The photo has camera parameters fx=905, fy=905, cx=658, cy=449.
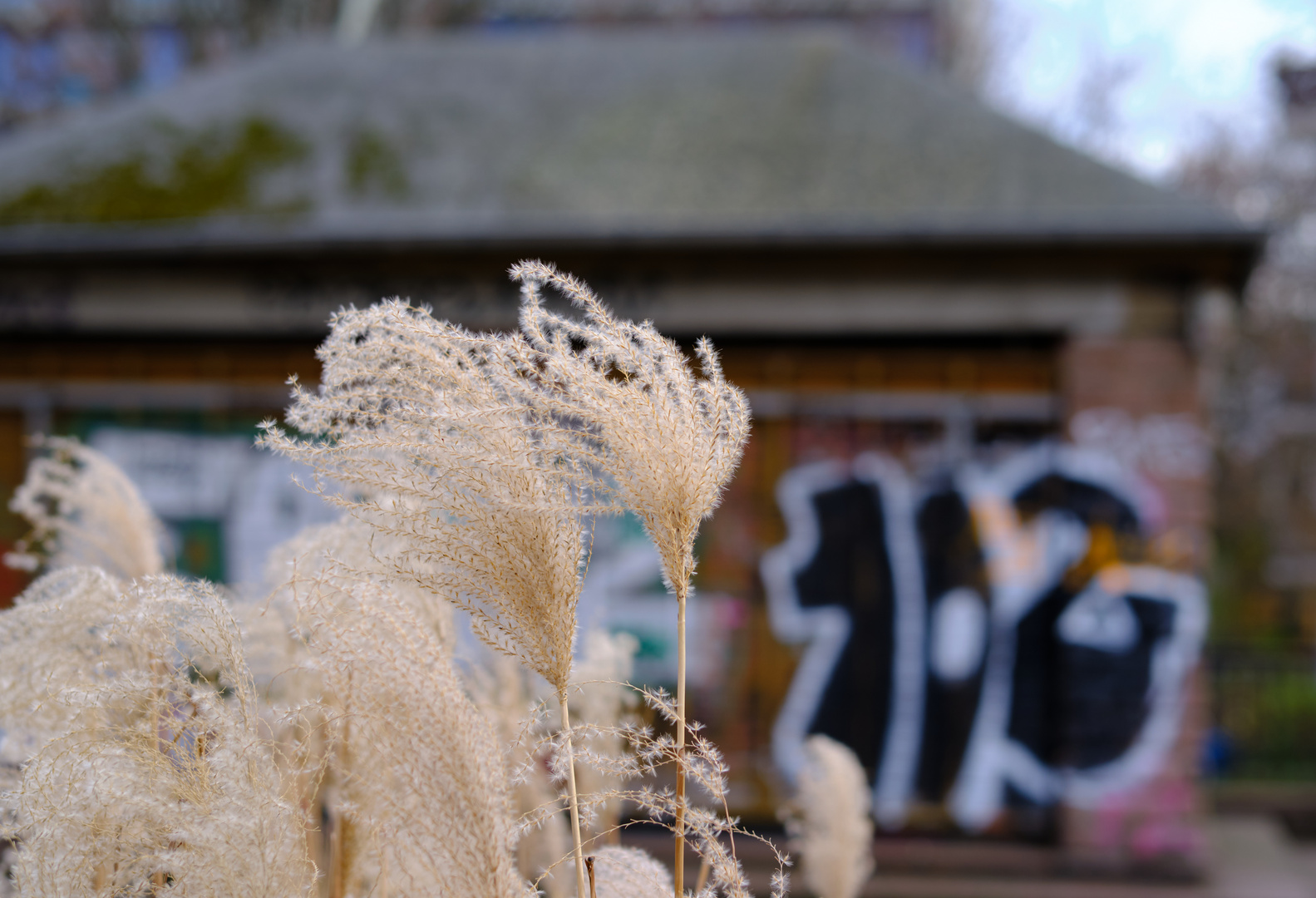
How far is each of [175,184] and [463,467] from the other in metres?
6.04

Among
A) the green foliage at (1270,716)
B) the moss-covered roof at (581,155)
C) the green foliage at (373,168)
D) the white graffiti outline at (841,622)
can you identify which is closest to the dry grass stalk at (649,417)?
the moss-covered roof at (581,155)

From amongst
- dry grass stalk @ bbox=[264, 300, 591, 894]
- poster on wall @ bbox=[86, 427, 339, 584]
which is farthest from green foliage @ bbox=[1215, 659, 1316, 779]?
dry grass stalk @ bbox=[264, 300, 591, 894]

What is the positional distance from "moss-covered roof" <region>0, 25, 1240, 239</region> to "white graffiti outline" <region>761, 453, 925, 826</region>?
1.36 meters

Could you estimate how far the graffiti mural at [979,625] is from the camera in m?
4.85

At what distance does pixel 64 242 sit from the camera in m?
5.16

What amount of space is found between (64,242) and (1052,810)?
6343mm

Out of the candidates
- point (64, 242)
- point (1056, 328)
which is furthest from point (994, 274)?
point (64, 242)

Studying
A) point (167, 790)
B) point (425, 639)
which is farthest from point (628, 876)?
point (167, 790)

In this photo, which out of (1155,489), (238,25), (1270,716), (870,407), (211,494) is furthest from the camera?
(238,25)

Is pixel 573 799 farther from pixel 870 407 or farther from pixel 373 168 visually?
pixel 373 168

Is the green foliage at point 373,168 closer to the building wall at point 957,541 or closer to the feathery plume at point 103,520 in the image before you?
the building wall at point 957,541

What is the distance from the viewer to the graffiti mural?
485 cm

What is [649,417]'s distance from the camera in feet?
3.22

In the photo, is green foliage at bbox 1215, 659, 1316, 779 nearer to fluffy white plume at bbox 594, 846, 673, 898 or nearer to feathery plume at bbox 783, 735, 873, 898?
feathery plume at bbox 783, 735, 873, 898
